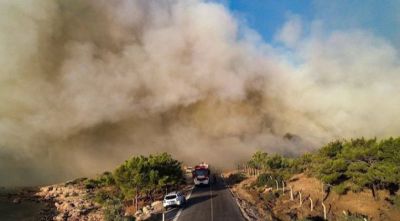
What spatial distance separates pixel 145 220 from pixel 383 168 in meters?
34.2

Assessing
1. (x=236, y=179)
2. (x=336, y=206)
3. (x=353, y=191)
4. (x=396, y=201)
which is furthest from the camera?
(x=236, y=179)

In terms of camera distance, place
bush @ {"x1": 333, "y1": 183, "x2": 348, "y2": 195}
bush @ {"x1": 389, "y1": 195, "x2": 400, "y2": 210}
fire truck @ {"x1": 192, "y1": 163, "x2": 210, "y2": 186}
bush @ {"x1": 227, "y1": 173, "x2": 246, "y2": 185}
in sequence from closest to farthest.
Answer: bush @ {"x1": 389, "y1": 195, "x2": 400, "y2": 210}
bush @ {"x1": 333, "y1": 183, "x2": 348, "y2": 195}
fire truck @ {"x1": 192, "y1": 163, "x2": 210, "y2": 186}
bush @ {"x1": 227, "y1": 173, "x2": 246, "y2": 185}

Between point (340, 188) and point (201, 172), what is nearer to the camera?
point (340, 188)

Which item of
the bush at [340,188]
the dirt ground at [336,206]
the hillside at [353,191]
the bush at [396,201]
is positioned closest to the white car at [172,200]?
the hillside at [353,191]

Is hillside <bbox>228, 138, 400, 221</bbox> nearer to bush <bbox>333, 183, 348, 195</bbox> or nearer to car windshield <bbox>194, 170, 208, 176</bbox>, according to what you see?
bush <bbox>333, 183, 348, 195</bbox>

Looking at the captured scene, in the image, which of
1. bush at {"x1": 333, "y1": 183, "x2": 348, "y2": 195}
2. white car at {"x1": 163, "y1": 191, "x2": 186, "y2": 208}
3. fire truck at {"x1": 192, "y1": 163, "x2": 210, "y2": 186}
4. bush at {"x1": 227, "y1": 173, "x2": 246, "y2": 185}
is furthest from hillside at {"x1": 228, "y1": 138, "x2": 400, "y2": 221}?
bush at {"x1": 227, "y1": 173, "x2": 246, "y2": 185}

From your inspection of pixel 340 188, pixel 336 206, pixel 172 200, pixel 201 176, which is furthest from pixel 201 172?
pixel 172 200

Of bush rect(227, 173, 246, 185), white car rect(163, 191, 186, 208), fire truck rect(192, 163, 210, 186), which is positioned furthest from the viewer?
bush rect(227, 173, 246, 185)

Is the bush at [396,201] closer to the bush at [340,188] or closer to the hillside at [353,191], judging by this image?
the hillside at [353,191]

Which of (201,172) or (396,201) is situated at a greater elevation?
(201,172)

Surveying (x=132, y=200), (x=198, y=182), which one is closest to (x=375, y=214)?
(x=198, y=182)

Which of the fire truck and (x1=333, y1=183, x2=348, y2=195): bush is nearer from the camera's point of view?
(x1=333, y1=183, x2=348, y2=195): bush

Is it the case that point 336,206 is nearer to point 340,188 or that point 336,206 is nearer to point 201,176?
point 340,188

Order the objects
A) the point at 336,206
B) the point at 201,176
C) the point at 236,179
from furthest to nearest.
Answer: the point at 236,179 < the point at 201,176 < the point at 336,206
